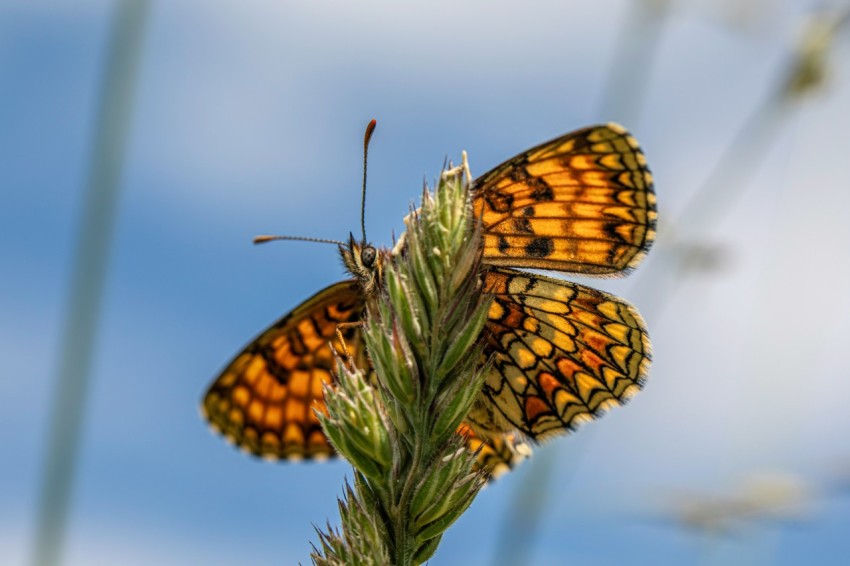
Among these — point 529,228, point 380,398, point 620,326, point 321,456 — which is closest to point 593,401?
point 620,326

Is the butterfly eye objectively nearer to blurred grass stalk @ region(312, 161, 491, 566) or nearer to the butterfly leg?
the butterfly leg

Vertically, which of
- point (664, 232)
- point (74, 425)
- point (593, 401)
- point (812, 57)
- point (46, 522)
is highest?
point (812, 57)

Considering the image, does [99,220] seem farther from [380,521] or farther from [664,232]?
[664,232]

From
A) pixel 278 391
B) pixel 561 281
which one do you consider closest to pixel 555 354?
pixel 561 281

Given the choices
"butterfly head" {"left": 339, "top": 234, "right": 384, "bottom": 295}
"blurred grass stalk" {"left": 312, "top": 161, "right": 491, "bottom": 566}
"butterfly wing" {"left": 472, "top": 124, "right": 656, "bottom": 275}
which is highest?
"butterfly wing" {"left": 472, "top": 124, "right": 656, "bottom": 275}

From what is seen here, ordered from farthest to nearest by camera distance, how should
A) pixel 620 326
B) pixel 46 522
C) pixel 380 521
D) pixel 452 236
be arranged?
pixel 620 326 < pixel 46 522 < pixel 452 236 < pixel 380 521

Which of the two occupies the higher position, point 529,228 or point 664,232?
point 664,232

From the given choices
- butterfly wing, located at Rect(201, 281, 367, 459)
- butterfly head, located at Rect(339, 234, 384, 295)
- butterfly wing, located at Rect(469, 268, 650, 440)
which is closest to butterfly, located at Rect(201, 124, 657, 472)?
butterfly wing, located at Rect(469, 268, 650, 440)
